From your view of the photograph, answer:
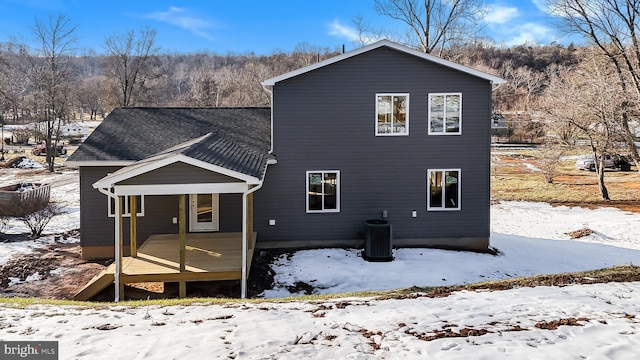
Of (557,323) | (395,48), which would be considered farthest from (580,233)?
(557,323)

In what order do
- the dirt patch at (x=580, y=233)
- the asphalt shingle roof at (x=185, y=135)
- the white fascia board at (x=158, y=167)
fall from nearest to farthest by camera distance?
the white fascia board at (x=158, y=167) → the asphalt shingle roof at (x=185, y=135) → the dirt patch at (x=580, y=233)

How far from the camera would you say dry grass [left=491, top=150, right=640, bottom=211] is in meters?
20.0

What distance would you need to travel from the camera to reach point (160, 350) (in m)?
4.36

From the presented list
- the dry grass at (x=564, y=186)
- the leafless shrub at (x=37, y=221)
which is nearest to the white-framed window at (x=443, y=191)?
the dry grass at (x=564, y=186)

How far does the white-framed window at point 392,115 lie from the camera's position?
11.9 meters

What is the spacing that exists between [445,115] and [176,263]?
25.3 ft

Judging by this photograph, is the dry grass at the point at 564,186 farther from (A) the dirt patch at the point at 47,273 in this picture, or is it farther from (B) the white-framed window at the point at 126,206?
(A) the dirt patch at the point at 47,273

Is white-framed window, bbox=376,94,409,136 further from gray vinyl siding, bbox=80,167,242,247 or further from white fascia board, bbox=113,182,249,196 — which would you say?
white fascia board, bbox=113,182,249,196

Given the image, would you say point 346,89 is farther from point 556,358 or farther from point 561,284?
point 556,358

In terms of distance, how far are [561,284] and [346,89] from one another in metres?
6.99

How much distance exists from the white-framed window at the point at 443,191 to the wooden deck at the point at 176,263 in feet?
16.1

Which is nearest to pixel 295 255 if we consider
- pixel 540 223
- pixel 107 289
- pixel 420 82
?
pixel 107 289

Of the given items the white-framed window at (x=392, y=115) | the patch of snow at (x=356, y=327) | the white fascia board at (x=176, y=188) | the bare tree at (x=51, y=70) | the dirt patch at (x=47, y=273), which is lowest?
the dirt patch at (x=47, y=273)

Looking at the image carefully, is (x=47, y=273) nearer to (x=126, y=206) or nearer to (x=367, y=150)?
(x=126, y=206)
